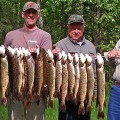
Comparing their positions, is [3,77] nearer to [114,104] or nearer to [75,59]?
[75,59]

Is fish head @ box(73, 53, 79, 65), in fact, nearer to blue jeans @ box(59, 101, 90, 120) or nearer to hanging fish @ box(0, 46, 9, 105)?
blue jeans @ box(59, 101, 90, 120)

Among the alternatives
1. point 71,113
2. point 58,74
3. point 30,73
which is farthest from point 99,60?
point 71,113

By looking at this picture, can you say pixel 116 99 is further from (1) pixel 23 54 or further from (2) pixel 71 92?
(1) pixel 23 54

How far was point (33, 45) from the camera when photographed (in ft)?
19.9

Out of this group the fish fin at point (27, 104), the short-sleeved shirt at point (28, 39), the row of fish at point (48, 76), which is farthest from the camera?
the short-sleeved shirt at point (28, 39)

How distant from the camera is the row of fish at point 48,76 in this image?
559 cm

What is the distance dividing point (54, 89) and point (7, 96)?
2.27 feet

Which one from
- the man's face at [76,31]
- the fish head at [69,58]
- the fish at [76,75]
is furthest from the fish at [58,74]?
the man's face at [76,31]

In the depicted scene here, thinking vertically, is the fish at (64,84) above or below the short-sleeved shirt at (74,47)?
below

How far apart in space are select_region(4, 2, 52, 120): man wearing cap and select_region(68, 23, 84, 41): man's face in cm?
36

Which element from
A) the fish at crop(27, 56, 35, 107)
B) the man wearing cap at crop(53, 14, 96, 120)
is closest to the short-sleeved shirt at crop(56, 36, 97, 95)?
the man wearing cap at crop(53, 14, 96, 120)

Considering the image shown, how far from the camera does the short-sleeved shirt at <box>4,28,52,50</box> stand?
6.09 metres

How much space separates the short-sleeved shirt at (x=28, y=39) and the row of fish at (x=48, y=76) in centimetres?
45

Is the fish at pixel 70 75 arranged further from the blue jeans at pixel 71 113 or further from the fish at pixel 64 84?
the blue jeans at pixel 71 113
